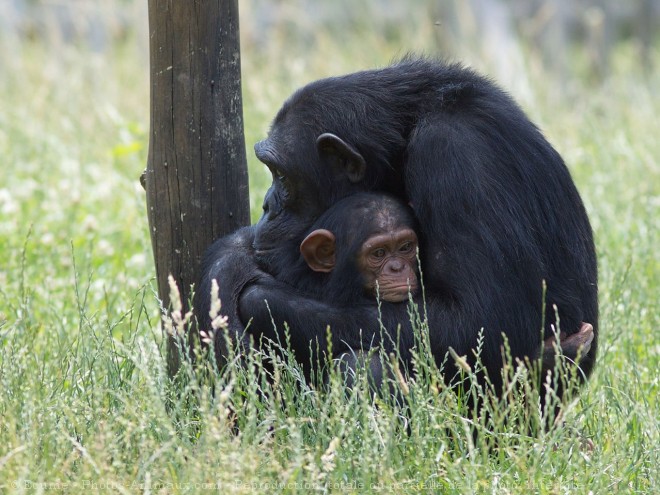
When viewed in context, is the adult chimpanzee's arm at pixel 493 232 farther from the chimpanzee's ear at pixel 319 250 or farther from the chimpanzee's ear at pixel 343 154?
the chimpanzee's ear at pixel 319 250

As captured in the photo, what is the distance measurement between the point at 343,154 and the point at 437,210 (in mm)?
616

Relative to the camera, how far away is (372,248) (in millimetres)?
3947

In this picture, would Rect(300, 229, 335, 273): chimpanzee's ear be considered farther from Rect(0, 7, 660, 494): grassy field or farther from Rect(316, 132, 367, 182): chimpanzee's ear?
Rect(0, 7, 660, 494): grassy field

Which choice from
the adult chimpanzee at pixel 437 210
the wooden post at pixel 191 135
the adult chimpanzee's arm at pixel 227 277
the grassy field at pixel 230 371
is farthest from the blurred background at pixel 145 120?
the adult chimpanzee at pixel 437 210

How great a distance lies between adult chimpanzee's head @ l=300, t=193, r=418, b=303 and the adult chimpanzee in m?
0.07

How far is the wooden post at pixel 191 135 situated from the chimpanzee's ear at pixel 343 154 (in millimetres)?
420

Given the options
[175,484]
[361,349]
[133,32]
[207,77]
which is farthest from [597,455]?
[133,32]

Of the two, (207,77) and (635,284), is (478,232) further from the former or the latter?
(635,284)

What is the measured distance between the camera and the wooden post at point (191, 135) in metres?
4.16

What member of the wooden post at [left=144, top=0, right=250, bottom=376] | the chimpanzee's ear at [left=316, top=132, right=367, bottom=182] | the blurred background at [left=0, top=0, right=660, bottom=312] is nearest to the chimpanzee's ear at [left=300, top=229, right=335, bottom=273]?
the chimpanzee's ear at [left=316, top=132, right=367, bottom=182]

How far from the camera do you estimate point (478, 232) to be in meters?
3.73

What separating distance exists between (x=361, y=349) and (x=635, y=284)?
260 centimetres

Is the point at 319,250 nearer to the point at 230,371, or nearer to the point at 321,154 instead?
the point at 321,154

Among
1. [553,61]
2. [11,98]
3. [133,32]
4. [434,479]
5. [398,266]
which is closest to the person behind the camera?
[434,479]
